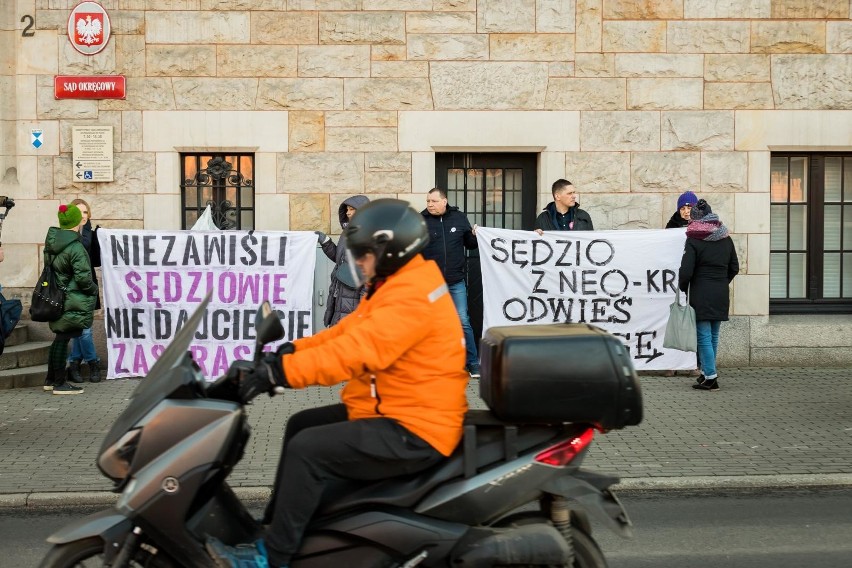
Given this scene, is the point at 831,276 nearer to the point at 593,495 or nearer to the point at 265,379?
the point at 593,495

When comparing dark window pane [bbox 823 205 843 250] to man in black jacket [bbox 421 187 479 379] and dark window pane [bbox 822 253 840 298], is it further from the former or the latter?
man in black jacket [bbox 421 187 479 379]

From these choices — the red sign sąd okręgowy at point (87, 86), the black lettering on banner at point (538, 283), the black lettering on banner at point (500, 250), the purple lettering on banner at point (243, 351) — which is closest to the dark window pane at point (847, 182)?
the black lettering on banner at point (538, 283)

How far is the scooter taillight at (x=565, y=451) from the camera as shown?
13.6ft

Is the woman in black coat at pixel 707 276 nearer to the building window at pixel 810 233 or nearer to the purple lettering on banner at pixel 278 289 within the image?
the building window at pixel 810 233

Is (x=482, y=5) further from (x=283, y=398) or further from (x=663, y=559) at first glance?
(x=663, y=559)

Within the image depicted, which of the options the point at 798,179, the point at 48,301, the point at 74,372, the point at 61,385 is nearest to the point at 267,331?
the point at 48,301

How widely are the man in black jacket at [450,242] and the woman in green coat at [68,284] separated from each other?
340 cm

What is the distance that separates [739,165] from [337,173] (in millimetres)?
4610

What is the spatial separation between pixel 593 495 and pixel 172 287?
8062mm

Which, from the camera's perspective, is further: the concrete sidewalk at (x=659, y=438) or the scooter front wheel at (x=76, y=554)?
the concrete sidewalk at (x=659, y=438)

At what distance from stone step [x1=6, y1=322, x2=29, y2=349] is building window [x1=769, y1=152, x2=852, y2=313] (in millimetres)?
8622

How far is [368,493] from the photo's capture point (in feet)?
13.6

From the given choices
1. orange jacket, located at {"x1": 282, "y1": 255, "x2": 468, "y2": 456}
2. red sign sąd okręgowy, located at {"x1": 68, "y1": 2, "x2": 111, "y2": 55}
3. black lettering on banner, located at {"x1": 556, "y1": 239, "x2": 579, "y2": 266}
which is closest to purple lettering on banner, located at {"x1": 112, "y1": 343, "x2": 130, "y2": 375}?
red sign sąd okręgowy, located at {"x1": 68, "y1": 2, "x2": 111, "y2": 55}

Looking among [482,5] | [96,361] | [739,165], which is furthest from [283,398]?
[739,165]
